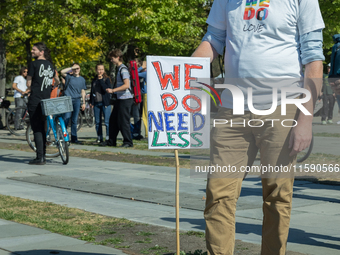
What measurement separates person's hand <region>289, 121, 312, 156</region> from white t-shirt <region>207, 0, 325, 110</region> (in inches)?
7.7

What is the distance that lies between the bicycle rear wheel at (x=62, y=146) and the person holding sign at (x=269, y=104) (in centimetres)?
643

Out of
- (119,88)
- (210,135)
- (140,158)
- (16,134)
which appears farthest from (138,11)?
(210,135)

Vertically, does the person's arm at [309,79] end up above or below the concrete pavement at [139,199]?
above

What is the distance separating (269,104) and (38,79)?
21.9 feet

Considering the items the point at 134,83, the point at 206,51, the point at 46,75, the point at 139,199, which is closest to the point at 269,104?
the point at 206,51

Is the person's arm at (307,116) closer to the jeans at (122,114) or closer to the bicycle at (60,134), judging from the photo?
the bicycle at (60,134)

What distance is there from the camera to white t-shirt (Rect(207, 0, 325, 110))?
→ 10.4 ft

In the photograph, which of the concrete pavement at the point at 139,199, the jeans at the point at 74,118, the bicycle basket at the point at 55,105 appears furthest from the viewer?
the jeans at the point at 74,118

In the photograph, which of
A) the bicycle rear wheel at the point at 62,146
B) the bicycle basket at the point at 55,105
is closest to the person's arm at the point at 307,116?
the bicycle basket at the point at 55,105

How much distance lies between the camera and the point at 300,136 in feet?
10.2

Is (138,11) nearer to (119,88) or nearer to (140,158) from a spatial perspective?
(119,88)

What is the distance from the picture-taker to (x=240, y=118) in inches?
128

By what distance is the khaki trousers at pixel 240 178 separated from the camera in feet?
10.5

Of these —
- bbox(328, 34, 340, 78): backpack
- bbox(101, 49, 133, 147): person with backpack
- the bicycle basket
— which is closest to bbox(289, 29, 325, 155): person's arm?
bbox(328, 34, 340, 78): backpack
